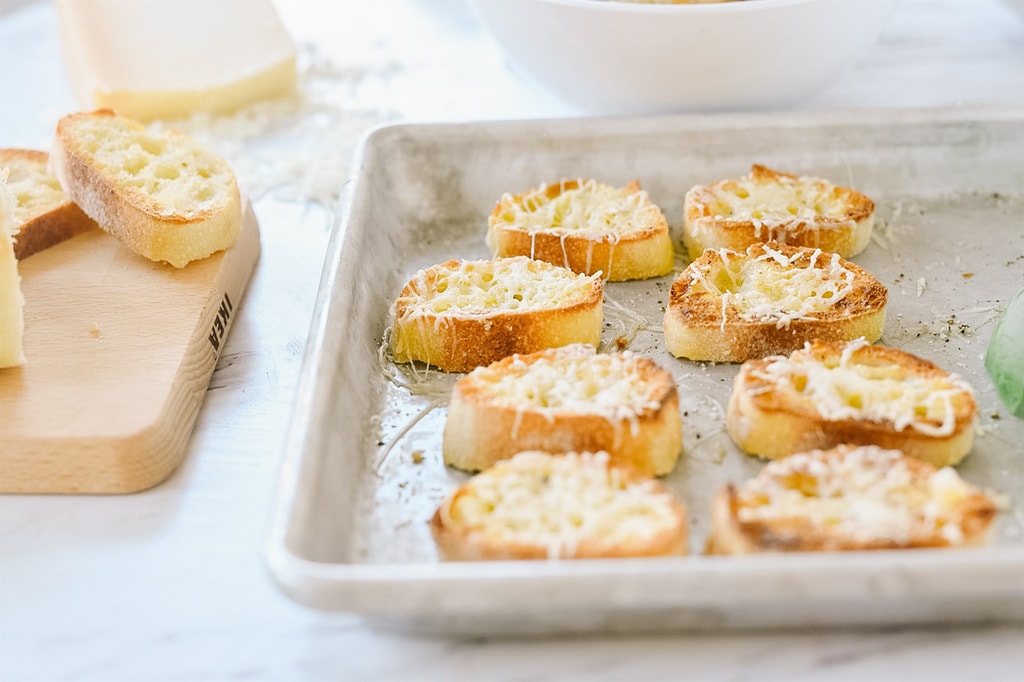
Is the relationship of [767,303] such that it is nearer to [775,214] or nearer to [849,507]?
[775,214]

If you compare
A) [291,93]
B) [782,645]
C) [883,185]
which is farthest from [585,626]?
[291,93]

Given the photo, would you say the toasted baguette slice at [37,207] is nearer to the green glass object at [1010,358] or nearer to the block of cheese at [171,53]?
the block of cheese at [171,53]

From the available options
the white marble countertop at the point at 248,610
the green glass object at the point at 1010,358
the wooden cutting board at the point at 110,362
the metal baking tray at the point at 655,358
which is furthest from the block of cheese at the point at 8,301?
the green glass object at the point at 1010,358

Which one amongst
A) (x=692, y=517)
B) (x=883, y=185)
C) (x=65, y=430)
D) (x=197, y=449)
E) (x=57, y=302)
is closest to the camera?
(x=692, y=517)

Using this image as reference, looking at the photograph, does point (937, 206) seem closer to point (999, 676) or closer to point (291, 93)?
point (999, 676)

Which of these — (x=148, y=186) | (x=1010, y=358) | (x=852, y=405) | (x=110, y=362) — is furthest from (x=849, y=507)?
(x=148, y=186)
